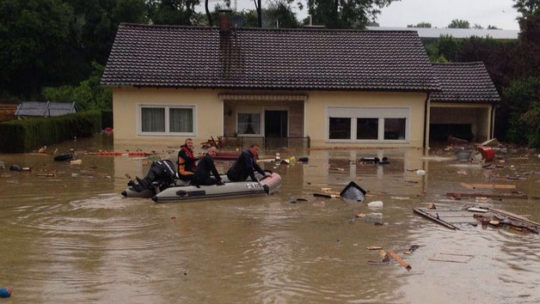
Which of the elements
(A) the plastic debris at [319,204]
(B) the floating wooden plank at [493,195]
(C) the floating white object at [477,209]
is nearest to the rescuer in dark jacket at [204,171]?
(A) the plastic debris at [319,204]

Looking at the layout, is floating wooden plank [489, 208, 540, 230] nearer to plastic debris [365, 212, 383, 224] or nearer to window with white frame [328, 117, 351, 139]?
plastic debris [365, 212, 383, 224]

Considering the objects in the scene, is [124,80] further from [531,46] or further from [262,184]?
[531,46]

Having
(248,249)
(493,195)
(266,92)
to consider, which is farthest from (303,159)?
(248,249)

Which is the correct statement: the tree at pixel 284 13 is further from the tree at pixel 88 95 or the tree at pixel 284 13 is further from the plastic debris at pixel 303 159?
the plastic debris at pixel 303 159

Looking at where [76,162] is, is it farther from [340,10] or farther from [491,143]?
[340,10]

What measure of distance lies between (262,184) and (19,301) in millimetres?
7967

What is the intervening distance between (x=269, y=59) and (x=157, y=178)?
1676 cm

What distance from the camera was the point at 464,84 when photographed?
108ft

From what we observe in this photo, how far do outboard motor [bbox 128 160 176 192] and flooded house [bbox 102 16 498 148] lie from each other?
13.9 metres

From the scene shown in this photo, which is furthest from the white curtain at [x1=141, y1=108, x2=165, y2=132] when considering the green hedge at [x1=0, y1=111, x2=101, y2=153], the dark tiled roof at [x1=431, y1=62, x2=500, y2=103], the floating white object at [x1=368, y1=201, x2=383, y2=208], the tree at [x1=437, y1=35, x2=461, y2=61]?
the tree at [x1=437, y1=35, x2=461, y2=61]

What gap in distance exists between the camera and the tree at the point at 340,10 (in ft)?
161

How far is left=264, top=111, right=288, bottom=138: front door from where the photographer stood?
99.7ft

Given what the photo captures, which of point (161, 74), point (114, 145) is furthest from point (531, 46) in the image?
point (114, 145)

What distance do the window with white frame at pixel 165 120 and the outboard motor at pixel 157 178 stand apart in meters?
14.3
